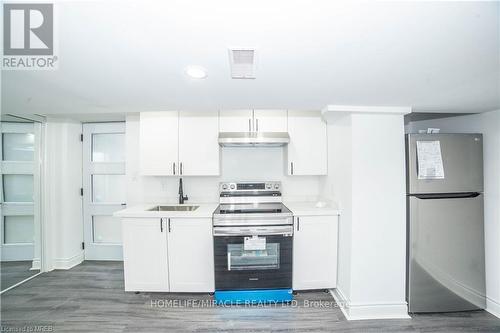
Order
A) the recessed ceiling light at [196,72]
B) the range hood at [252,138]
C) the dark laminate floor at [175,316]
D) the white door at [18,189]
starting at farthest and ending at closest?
the white door at [18,189] < the range hood at [252,138] < the dark laminate floor at [175,316] < the recessed ceiling light at [196,72]

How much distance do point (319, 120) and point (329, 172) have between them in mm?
680

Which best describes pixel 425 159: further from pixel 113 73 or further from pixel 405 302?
pixel 113 73

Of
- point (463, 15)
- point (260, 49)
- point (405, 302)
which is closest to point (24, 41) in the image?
point (260, 49)

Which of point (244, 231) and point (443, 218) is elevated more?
point (443, 218)

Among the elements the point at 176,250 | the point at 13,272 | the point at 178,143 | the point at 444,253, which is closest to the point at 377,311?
the point at 444,253

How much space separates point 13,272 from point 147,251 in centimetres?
217

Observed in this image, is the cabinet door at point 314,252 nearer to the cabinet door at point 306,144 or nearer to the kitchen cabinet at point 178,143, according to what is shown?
the cabinet door at point 306,144

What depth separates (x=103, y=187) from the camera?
330 cm

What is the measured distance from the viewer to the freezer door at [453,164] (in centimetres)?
205

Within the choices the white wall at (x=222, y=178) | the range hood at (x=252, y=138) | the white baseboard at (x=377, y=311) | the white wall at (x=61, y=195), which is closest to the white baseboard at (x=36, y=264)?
the white wall at (x=61, y=195)

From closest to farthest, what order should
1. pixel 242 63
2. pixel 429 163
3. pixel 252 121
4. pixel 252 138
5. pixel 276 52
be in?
pixel 276 52 < pixel 242 63 < pixel 429 163 < pixel 252 138 < pixel 252 121

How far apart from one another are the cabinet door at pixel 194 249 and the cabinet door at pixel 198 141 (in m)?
0.67

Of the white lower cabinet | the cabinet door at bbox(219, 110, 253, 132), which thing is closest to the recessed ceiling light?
the cabinet door at bbox(219, 110, 253, 132)

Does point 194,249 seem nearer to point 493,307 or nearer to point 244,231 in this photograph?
point 244,231
